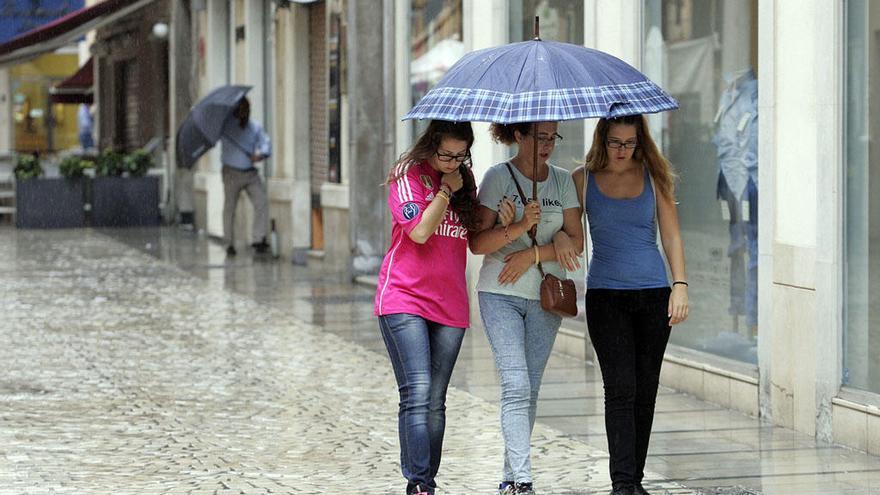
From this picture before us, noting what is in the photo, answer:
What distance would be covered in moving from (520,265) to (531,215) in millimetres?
238

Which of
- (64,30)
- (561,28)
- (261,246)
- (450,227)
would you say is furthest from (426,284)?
(64,30)

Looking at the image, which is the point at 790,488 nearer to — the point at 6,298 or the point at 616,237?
the point at 616,237

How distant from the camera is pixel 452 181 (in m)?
6.26

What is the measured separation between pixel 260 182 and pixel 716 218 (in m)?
11.8

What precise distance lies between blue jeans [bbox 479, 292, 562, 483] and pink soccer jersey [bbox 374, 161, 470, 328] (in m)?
0.18

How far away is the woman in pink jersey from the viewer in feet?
20.6

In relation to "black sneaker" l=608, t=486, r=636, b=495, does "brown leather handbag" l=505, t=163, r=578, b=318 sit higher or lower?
higher

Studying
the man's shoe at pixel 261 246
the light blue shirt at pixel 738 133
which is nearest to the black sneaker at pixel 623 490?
the light blue shirt at pixel 738 133

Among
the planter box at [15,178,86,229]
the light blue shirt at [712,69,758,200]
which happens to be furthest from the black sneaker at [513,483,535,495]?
the planter box at [15,178,86,229]

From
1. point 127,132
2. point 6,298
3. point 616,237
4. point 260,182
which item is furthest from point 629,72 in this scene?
point 127,132

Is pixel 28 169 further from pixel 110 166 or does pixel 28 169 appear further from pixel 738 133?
pixel 738 133

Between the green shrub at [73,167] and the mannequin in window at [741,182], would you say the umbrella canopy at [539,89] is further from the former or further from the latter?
the green shrub at [73,167]

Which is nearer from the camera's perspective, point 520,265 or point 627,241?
point 520,265

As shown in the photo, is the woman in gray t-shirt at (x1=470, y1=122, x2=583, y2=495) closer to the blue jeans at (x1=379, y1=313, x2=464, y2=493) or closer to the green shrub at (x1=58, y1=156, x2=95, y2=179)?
the blue jeans at (x1=379, y1=313, x2=464, y2=493)
